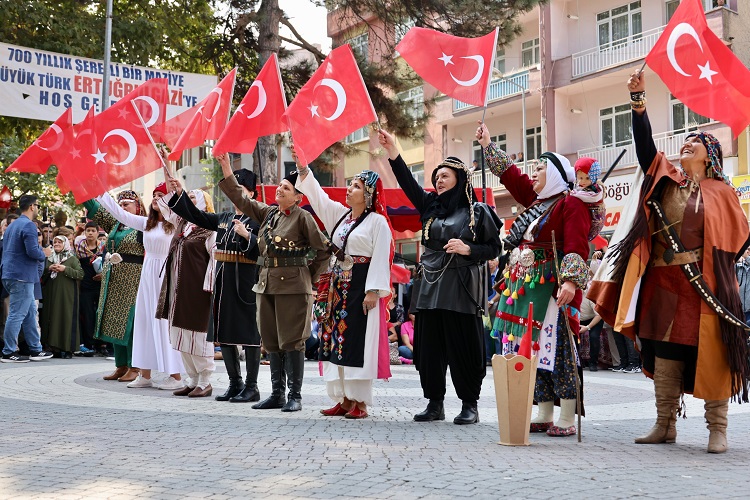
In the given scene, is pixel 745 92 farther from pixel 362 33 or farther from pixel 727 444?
pixel 362 33

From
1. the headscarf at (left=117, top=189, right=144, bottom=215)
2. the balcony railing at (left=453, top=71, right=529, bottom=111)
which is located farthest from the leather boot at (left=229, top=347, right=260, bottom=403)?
the balcony railing at (left=453, top=71, right=529, bottom=111)

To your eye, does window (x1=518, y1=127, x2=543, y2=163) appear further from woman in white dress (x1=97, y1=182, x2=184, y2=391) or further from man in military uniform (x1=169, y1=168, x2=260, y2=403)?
man in military uniform (x1=169, y1=168, x2=260, y2=403)

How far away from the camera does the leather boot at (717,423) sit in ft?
21.0

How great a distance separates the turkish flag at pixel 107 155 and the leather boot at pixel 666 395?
242 inches

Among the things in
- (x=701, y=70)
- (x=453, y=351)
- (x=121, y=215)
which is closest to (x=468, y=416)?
(x=453, y=351)

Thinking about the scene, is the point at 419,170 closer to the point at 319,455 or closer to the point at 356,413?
the point at 356,413

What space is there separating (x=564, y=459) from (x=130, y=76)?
15.0 m

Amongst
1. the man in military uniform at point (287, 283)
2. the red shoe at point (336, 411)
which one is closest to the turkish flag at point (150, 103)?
the man in military uniform at point (287, 283)

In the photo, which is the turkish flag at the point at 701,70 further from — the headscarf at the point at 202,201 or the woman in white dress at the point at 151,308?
the woman in white dress at the point at 151,308

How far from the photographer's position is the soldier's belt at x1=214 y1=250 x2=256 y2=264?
9.26 m

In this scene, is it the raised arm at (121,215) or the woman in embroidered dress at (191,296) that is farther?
the raised arm at (121,215)

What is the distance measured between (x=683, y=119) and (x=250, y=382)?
2455 centimetres

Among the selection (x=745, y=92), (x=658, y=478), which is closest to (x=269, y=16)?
(x=745, y=92)

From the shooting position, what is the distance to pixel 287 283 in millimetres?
8578
